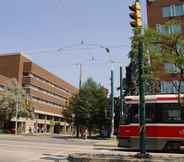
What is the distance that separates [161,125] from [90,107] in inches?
1019

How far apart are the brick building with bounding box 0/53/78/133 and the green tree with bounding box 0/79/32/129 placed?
540cm

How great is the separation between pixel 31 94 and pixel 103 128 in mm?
38869

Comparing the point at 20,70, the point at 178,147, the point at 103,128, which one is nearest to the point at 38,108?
the point at 20,70

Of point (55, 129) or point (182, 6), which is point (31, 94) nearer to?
point (55, 129)

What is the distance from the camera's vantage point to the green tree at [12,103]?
66500 mm

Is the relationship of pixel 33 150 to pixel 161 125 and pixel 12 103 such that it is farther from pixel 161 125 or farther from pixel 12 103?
pixel 12 103

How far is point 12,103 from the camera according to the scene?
2635 inches

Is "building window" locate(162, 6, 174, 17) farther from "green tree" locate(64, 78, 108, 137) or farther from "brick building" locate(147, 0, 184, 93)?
"green tree" locate(64, 78, 108, 137)

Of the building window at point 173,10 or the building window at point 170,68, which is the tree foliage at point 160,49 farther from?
the building window at point 173,10

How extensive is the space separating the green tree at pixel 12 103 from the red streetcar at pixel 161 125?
48.6m

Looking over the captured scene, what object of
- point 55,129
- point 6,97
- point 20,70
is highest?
point 20,70

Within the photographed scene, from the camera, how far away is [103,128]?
49188 mm

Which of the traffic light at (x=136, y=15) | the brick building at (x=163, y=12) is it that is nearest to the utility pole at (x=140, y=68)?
the traffic light at (x=136, y=15)

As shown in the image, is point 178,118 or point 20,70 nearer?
point 178,118
